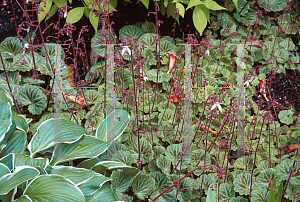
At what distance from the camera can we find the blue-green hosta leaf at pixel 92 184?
1.27 m

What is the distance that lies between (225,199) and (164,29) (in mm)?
1592

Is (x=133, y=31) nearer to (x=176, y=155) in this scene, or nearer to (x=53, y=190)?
(x=176, y=155)

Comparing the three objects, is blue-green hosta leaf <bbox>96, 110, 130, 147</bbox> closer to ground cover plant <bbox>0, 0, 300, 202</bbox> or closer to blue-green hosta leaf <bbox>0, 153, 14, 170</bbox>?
ground cover plant <bbox>0, 0, 300, 202</bbox>

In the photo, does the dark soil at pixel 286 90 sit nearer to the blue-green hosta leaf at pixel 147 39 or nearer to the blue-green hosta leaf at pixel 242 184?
the blue-green hosta leaf at pixel 242 184

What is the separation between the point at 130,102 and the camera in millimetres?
1812

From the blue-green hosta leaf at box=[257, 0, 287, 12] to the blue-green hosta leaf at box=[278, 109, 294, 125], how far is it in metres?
1.14

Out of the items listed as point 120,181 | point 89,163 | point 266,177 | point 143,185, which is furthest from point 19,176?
point 266,177

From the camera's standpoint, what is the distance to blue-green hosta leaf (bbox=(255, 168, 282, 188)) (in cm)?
147

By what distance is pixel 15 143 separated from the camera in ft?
4.84

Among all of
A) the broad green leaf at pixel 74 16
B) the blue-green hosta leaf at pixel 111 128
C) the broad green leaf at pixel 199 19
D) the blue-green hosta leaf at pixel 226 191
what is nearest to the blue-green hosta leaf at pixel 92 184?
the blue-green hosta leaf at pixel 111 128

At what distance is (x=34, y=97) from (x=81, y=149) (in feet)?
1.98

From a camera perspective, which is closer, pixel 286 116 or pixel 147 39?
pixel 286 116

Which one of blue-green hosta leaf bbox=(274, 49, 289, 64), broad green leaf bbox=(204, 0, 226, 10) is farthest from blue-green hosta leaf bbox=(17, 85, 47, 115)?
blue-green hosta leaf bbox=(274, 49, 289, 64)

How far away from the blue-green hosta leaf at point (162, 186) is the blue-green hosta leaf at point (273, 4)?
206 centimetres
